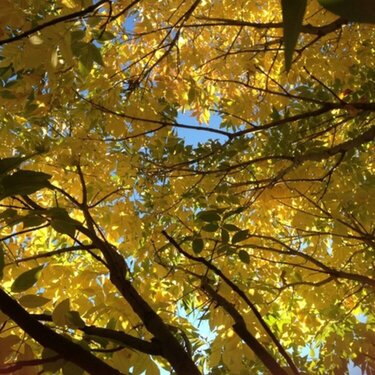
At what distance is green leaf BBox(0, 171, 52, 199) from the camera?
29.5 inches

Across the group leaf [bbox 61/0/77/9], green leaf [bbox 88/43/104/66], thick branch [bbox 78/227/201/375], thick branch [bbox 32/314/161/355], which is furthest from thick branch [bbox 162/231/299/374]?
leaf [bbox 61/0/77/9]

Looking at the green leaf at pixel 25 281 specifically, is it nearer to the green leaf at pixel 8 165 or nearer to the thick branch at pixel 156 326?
the thick branch at pixel 156 326

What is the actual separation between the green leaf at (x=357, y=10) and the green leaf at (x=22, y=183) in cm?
55

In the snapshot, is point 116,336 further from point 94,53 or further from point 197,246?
point 94,53

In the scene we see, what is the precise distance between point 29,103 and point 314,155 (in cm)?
160

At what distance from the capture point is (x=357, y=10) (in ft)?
1.08

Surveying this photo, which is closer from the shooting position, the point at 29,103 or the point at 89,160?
the point at 29,103

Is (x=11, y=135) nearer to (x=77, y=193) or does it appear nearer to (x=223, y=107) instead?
(x=77, y=193)

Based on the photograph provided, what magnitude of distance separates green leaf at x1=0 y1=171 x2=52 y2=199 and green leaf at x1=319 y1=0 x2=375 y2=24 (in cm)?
55

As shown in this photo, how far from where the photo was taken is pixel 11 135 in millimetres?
3402

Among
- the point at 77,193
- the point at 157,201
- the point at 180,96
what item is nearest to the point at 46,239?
the point at 77,193

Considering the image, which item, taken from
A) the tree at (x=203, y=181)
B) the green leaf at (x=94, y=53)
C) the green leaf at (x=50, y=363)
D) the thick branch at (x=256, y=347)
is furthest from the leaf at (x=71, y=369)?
the green leaf at (x=94, y=53)

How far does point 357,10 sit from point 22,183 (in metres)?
0.59

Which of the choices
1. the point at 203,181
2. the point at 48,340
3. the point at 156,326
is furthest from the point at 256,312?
the point at 203,181
